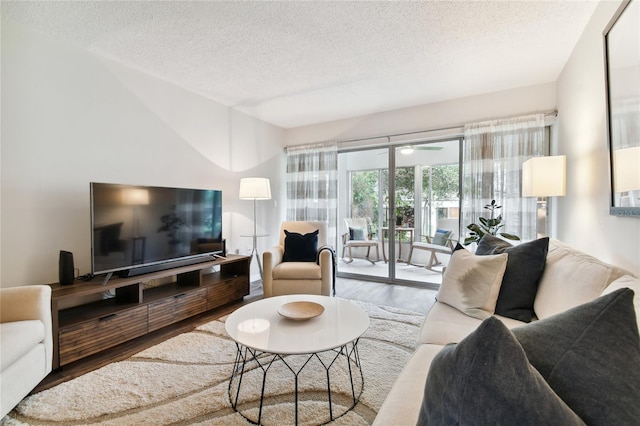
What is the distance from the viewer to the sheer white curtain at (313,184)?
4.55m

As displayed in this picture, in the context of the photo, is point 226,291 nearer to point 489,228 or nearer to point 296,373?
point 296,373

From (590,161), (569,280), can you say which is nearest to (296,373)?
(569,280)

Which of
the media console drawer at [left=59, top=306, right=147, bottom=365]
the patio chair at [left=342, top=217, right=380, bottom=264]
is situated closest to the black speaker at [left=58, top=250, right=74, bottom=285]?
the media console drawer at [left=59, top=306, right=147, bottom=365]

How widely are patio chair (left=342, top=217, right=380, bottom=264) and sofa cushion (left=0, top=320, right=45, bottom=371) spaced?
3672mm

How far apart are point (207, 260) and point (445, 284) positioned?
96.9 inches

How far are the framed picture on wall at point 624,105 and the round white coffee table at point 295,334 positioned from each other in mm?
1537

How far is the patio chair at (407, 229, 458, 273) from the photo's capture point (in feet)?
12.7

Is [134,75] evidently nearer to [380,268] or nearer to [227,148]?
[227,148]

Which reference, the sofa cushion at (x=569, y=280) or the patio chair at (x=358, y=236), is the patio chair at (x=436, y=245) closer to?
the patio chair at (x=358, y=236)

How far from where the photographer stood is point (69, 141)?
2465 mm

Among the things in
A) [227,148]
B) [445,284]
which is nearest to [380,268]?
[445,284]

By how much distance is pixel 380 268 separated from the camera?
174 inches

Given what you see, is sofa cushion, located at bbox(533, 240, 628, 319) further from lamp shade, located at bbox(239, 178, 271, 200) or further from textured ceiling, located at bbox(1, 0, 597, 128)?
lamp shade, located at bbox(239, 178, 271, 200)

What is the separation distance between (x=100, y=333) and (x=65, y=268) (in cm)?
57
